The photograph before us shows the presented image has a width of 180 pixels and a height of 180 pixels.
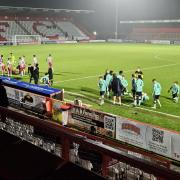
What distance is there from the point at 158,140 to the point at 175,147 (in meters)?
0.69

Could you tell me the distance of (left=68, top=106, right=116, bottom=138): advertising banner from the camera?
1290cm

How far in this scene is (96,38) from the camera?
92.7 metres

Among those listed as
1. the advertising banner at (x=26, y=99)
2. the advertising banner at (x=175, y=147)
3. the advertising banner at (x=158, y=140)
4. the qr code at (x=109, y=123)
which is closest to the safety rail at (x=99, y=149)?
the advertising banner at (x=175, y=147)

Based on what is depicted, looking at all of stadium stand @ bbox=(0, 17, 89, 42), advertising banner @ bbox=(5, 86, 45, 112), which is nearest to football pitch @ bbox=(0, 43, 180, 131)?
advertising banner @ bbox=(5, 86, 45, 112)

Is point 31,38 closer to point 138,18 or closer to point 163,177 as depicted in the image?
point 138,18

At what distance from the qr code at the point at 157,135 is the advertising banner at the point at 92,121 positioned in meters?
1.99

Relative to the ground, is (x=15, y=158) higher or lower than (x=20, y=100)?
higher

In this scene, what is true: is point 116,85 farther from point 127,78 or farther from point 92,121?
point 127,78

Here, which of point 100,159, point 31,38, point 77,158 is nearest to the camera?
point 100,159

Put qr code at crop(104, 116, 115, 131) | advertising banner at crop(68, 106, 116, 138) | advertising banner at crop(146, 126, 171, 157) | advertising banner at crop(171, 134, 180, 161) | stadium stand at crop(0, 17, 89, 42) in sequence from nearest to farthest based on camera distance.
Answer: advertising banner at crop(171, 134, 180, 161) < advertising banner at crop(146, 126, 171, 157) < qr code at crop(104, 116, 115, 131) < advertising banner at crop(68, 106, 116, 138) < stadium stand at crop(0, 17, 89, 42)

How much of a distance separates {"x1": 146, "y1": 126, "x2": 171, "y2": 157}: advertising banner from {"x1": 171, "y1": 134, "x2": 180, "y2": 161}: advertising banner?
154 mm

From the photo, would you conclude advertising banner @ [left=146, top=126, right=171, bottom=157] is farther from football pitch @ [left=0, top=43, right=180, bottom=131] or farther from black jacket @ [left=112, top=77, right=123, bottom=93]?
black jacket @ [left=112, top=77, right=123, bottom=93]

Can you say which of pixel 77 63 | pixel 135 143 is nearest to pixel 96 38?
pixel 77 63

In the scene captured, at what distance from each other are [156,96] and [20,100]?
25.6ft
